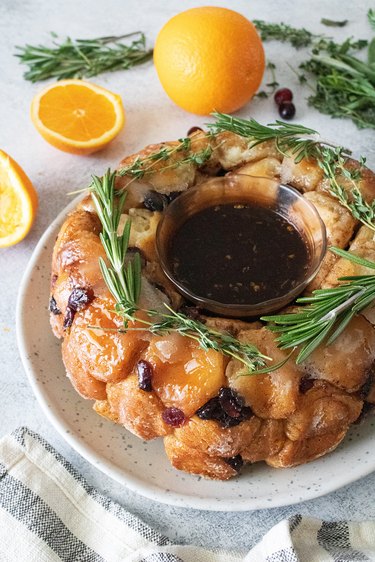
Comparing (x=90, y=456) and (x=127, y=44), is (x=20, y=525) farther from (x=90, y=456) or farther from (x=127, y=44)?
(x=127, y=44)

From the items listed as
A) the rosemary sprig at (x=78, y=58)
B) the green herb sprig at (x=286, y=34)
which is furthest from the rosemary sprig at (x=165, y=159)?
the green herb sprig at (x=286, y=34)

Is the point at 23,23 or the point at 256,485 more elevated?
the point at 23,23

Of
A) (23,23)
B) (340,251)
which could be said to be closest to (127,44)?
(23,23)

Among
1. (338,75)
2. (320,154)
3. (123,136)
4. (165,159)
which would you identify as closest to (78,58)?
(123,136)

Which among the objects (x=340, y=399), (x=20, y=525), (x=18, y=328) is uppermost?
(x=340, y=399)

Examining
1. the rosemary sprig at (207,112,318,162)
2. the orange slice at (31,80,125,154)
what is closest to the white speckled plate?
the rosemary sprig at (207,112,318,162)

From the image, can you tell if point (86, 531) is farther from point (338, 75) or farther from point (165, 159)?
point (338, 75)

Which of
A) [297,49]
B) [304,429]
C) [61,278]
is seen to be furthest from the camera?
[297,49]
